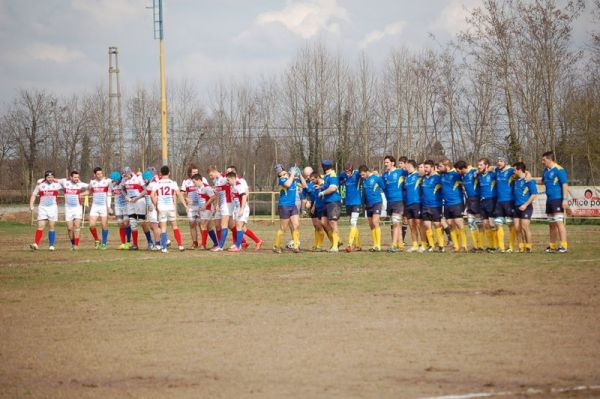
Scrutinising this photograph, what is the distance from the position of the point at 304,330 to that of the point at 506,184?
12.0m

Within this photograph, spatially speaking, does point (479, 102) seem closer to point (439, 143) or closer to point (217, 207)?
point (439, 143)

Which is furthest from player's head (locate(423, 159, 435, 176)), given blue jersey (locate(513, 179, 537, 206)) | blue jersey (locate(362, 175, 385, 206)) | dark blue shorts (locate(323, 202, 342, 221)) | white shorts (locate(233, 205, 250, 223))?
white shorts (locate(233, 205, 250, 223))

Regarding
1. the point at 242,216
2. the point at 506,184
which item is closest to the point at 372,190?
the point at 506,184

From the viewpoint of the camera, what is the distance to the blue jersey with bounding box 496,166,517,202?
2139 centimetres

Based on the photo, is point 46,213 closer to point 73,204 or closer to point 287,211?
point 73,204

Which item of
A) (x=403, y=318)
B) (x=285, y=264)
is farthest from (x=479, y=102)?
(x=403, y=318)

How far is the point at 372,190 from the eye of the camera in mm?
22859

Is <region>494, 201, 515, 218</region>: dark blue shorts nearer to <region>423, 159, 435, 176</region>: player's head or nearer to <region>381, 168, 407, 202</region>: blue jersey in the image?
<region>423, 159, 435, 176</region>: player's head

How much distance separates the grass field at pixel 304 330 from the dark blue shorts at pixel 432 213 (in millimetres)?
3203

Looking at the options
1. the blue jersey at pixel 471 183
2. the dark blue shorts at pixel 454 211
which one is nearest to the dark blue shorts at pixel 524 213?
the blue jersey at pixel 471 183

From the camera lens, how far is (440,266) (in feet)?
60.2

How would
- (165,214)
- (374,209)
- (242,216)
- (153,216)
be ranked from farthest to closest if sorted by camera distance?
1. (153,216)
2. (165,214)
3. (242,216)
4. (374,209)

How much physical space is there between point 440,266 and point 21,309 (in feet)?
29.3

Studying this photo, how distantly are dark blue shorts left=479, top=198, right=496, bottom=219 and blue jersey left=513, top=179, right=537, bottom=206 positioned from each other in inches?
24.6
